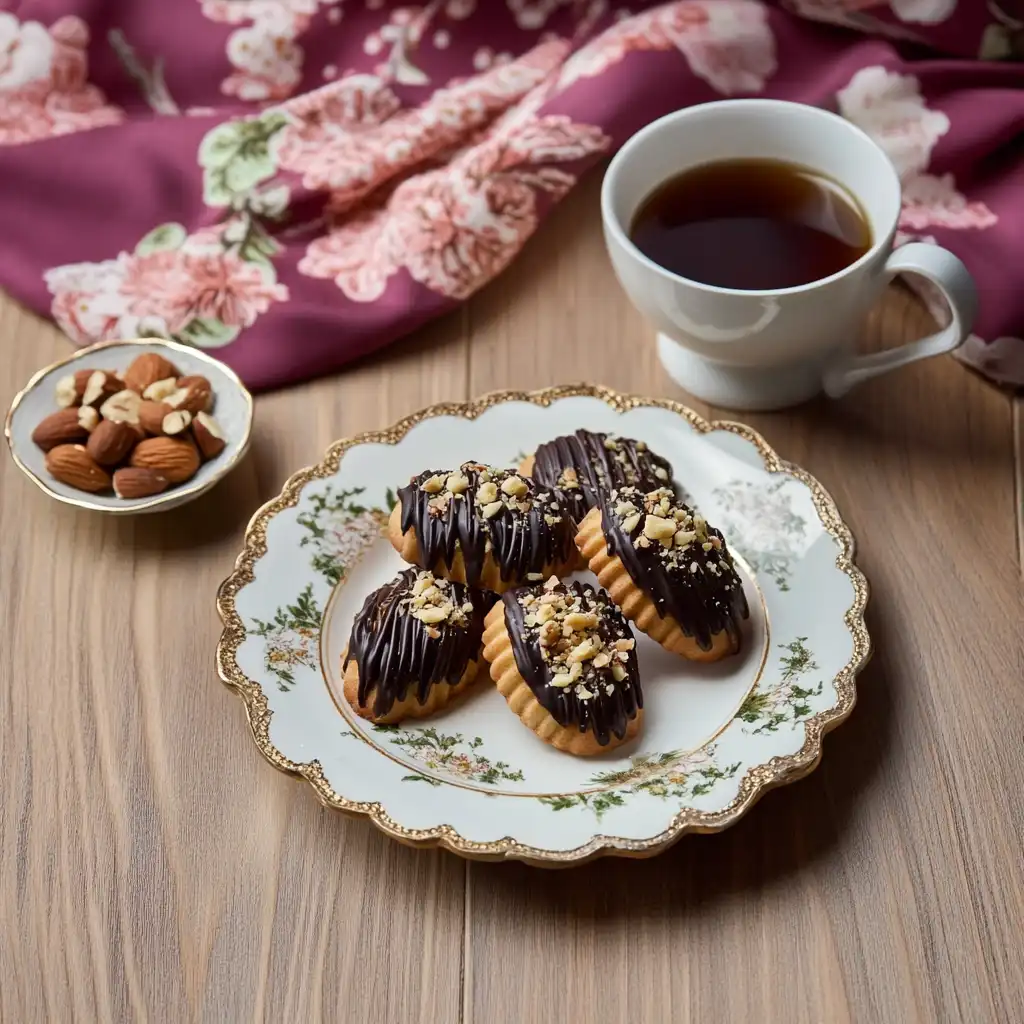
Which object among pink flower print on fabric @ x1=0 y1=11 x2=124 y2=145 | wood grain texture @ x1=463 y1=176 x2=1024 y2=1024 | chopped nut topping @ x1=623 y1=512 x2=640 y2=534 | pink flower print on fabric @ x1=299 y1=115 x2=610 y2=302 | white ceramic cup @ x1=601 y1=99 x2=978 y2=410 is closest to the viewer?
wood grain texture @ x1=463 y1=176 x2=1024 y2=1024

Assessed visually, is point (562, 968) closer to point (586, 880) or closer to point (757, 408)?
point (586, 880)

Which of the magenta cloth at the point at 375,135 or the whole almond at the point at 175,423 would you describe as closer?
the whole almond at the point at 175,423

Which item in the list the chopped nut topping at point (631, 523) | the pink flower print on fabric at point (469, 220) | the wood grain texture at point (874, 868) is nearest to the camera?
the wood grain texture at point (874, 868)

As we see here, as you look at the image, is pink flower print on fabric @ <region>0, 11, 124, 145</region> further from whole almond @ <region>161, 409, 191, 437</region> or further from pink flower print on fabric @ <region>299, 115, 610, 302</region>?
whole almond @ <region>161, 409, 191, 437</region>

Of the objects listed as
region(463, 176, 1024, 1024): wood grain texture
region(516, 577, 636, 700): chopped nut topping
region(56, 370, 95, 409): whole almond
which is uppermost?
region(56, 370, 95, 409): whole almond

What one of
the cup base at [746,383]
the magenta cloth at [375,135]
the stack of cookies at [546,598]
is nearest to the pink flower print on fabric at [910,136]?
the magenta cloth at [375,135]

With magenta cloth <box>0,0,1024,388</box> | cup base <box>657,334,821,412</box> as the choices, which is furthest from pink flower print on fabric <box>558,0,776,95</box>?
cup base <box>657,334,821,412</box>

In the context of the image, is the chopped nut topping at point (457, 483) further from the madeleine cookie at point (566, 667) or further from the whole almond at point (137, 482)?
the whole almond at point (137, 482)
